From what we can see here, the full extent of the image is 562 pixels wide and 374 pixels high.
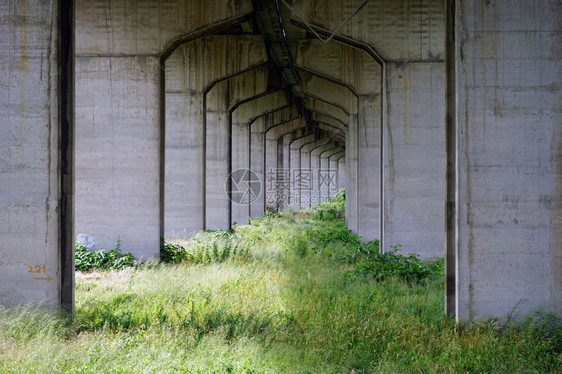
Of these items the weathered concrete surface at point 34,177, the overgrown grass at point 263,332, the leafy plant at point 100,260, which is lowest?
the overgrown grass at point 263,332

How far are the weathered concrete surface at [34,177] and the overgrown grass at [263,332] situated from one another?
385 millimetres

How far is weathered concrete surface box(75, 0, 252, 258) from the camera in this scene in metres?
12.8

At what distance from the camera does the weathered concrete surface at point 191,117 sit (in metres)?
17.0

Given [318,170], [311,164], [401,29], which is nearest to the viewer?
[401,29]

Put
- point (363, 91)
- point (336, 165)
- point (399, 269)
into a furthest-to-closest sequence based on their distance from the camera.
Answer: point (336, 165), point (363, 91), point (399, 269)

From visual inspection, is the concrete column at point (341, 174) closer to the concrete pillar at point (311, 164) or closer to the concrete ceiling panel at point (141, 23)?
the concrete pillar at point (311, 164)

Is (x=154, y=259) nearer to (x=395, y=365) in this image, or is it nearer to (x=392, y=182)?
(x=392, y=182)

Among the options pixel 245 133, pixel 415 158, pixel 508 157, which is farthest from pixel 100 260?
pixel 245 133

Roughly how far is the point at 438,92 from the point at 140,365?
982 cm

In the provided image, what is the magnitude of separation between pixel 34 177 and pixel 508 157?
580cm

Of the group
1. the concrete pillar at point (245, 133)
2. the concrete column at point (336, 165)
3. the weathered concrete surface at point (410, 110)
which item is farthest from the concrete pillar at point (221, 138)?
the concrete column at point (336, 165)

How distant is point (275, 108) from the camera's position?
26.9 metres

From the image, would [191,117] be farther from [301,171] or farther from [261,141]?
[301,171]

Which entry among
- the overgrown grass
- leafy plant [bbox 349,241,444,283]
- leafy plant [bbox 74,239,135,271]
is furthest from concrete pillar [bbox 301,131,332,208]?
the overgrown grass
